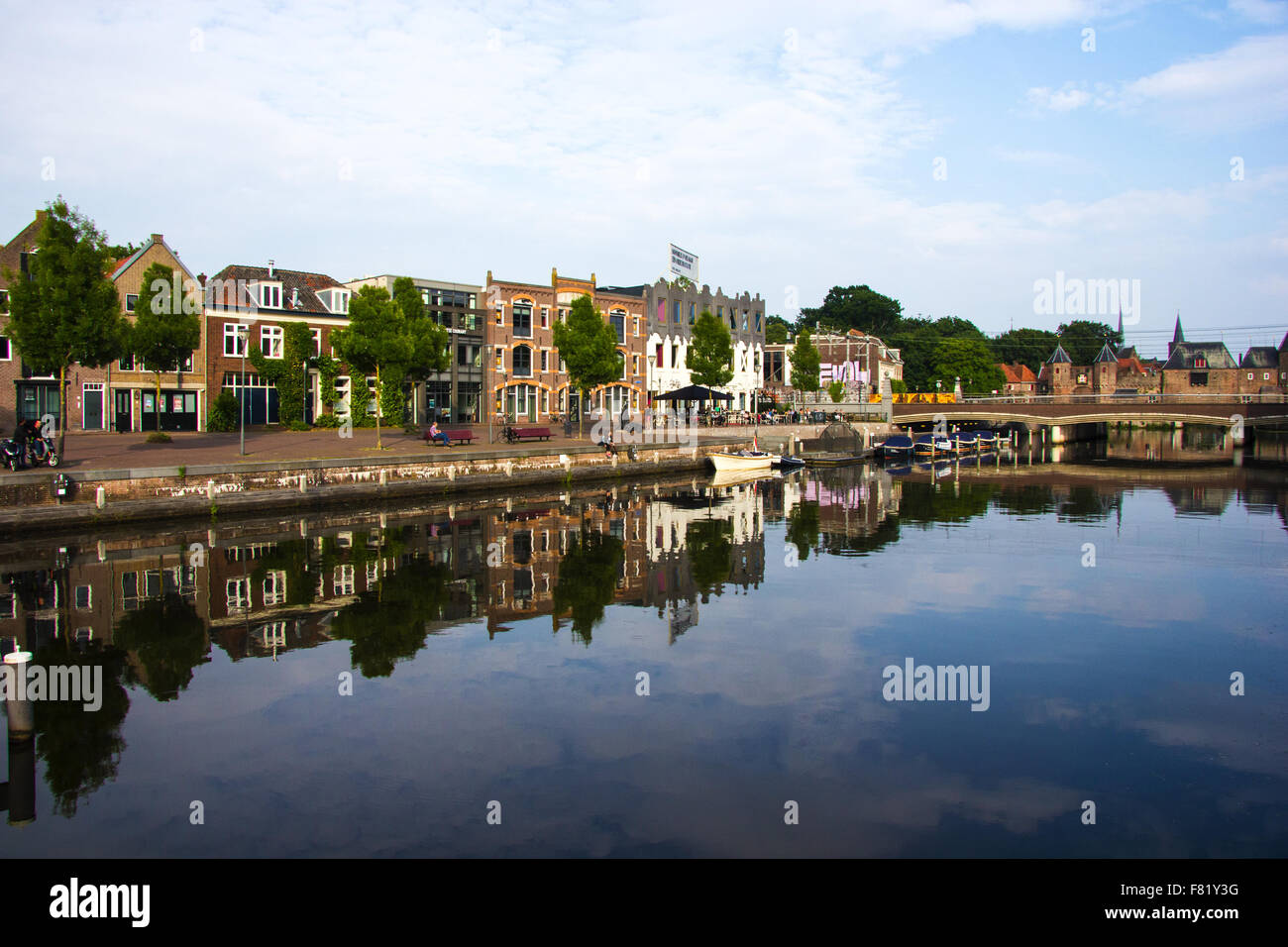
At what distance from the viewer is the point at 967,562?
85.1 ft

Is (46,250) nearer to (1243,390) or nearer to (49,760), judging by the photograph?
(49,760)

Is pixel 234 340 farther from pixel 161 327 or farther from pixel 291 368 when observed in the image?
pixel 161 327

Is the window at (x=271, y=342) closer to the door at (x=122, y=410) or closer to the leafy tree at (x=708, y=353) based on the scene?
the door at (x=122, y=410)

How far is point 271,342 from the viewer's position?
5419cm

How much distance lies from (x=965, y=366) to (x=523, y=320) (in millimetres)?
79141

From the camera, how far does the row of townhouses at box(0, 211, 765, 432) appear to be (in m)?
47.9

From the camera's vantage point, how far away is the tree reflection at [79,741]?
34.5 ft

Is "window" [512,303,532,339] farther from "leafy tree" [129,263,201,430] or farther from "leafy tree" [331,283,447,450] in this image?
"leafy tree" [129,263,201,430]

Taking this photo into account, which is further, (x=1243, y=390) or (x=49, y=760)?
(x=1243, y=390)

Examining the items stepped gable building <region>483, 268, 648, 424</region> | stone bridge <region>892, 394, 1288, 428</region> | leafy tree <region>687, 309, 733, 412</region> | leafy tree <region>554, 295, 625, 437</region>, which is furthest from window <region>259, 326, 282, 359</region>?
stone bridge <region>892, 394, 1288, 428</region>

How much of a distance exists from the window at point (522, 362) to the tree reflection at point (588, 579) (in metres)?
35.9

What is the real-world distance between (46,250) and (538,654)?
26546 millimetres

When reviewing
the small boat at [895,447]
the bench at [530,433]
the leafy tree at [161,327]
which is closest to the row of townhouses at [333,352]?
the leafy tree at [161,327]

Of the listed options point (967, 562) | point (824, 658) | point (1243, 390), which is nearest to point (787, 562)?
point (967, 562)
